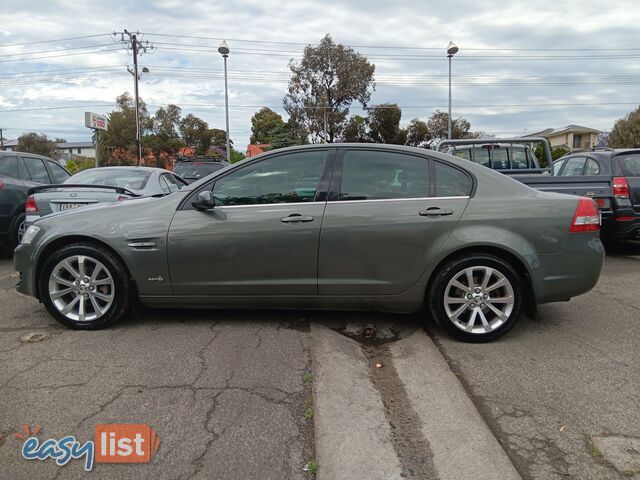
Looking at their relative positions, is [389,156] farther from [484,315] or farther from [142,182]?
[142,182]

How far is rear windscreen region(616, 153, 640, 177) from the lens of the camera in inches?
280

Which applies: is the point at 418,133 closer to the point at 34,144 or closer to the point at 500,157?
the point at 500,157

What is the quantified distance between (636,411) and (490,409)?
829 millimetres

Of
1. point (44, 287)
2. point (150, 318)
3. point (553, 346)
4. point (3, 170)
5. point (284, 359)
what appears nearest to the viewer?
point (284, 359)

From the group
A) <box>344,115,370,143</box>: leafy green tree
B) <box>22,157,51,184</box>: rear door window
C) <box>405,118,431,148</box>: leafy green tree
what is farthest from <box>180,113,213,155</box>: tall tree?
<box>22,157,51,184</box>: rear door window

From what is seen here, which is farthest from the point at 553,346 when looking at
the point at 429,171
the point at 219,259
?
the point at 219,259

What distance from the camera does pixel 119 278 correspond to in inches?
159

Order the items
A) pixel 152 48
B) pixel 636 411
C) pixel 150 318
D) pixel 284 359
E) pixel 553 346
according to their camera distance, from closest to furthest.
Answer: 1. pixel 636 411
2. pixel 284 359
3. pixel 553 346
4. pixel 150 318
5. pixel 152 48

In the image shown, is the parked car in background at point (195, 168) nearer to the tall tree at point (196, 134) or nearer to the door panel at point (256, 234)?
the door panel at point (256, 234)

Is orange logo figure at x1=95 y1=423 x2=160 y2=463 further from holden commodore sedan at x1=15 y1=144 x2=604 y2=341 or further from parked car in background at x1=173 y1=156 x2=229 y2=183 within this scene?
parked car in background at x1=173 y1=156 x2=229 y2=183

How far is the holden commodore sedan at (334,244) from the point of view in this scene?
3.83m

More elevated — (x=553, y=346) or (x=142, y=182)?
(x=142, y=182)

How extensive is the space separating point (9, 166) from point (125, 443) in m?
6.74

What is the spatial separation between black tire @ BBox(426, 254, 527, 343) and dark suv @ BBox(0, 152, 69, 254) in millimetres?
6473
